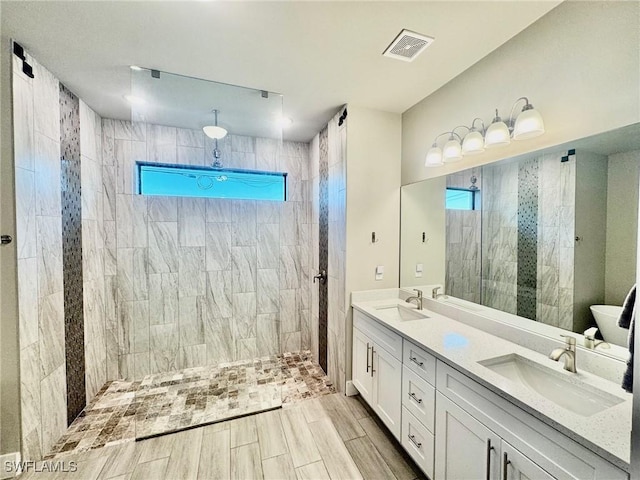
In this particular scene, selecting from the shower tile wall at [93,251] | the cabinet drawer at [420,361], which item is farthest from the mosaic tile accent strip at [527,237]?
the shower tile wall at [93,251]

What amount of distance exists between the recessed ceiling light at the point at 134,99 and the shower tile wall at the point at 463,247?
2702 mm

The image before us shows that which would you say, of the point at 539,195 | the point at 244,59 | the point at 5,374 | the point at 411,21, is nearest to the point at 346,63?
the point at 411,21

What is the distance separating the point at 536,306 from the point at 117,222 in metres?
3.62

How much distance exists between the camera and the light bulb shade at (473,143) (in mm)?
1707

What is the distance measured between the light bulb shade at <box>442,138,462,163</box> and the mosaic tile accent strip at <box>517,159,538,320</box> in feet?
1.32

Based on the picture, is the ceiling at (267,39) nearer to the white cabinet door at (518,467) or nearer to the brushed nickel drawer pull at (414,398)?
the white cabinet door at (518,467)

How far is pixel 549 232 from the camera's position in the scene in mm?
1488

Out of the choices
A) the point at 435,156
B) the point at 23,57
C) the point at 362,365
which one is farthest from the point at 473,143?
the point at 23,57

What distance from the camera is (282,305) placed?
3217 millimetres

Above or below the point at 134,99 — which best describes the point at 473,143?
below

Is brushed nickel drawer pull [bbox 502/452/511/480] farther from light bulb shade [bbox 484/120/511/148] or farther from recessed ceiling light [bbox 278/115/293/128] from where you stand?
recessed ceiling light [bbox 278/115/293/128]

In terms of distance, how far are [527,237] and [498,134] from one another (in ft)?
2.19

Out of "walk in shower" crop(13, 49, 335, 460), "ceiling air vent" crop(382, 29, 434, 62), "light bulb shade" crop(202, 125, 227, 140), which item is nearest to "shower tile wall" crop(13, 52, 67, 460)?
"walk in shower" crop(13, 49, 335, 460)

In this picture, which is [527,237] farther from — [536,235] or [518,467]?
[518,467]
